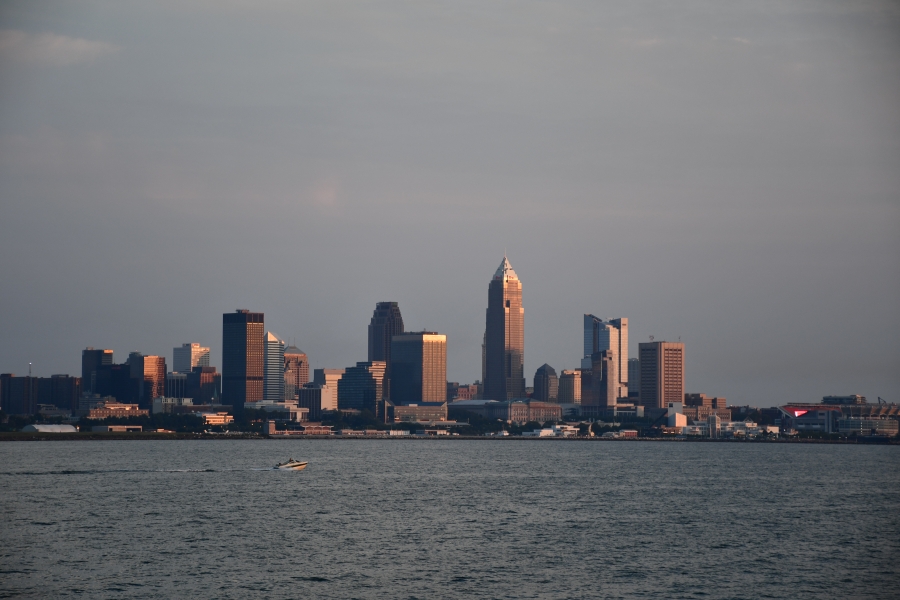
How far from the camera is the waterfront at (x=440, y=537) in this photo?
65375mm

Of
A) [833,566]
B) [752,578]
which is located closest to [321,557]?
[752,578]

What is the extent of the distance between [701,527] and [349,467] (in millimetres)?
87077

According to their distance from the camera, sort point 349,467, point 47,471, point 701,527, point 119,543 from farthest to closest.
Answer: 1. point 349,467
2. point 47,471
3. point 701,527
4. point 119,543

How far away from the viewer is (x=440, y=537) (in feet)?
272

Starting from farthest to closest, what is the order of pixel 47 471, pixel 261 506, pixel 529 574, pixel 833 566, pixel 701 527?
pixel 47 471 → pixel 261 506 → pixel 701 527 → pixel 833 566 → pixel 529 574

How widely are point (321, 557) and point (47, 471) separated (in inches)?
3461

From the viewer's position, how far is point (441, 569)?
6962 centimetres

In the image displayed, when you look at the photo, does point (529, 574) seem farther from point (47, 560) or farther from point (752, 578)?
point (47, 560)

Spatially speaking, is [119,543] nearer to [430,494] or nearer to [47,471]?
[430,494]

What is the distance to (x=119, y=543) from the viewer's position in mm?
79188

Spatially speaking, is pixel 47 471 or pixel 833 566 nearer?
pixel 833 566

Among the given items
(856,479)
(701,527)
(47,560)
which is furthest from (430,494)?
(856,479)

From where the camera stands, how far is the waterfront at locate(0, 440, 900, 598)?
65.4 m

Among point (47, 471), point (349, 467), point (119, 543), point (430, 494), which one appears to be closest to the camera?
point (119, 543)
